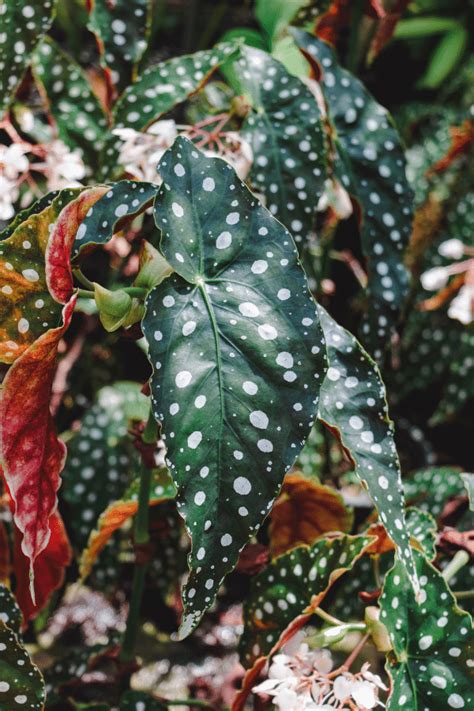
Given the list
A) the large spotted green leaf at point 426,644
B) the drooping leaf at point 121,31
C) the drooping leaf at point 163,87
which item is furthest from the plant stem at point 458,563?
the drooping leaf at point 121,31

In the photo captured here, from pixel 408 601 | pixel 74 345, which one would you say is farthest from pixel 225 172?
pixel 74 345

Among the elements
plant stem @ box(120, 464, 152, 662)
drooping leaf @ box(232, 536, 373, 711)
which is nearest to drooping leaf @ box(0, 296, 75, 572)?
plant stem @ box(120, 464, 152, 662)

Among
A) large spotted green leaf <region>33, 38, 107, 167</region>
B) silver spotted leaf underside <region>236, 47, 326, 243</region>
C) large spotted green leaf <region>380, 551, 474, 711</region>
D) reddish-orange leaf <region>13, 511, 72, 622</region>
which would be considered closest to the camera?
large spotted green leaf <region>380, 551, 474, 711</region>

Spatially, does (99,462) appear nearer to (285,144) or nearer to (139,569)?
(139,569)

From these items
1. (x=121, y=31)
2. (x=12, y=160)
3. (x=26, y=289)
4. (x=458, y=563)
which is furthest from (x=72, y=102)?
(x=458, y=563)

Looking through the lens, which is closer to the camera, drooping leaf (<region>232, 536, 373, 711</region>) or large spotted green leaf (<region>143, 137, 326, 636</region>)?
large spotted green leaf (<region>143, 137, 326, 636</region>)

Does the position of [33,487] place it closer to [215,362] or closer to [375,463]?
[215,362]

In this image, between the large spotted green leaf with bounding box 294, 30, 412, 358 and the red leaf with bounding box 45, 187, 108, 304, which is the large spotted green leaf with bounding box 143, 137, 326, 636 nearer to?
the red leaf with bounding box 45, 187, 108, 304
